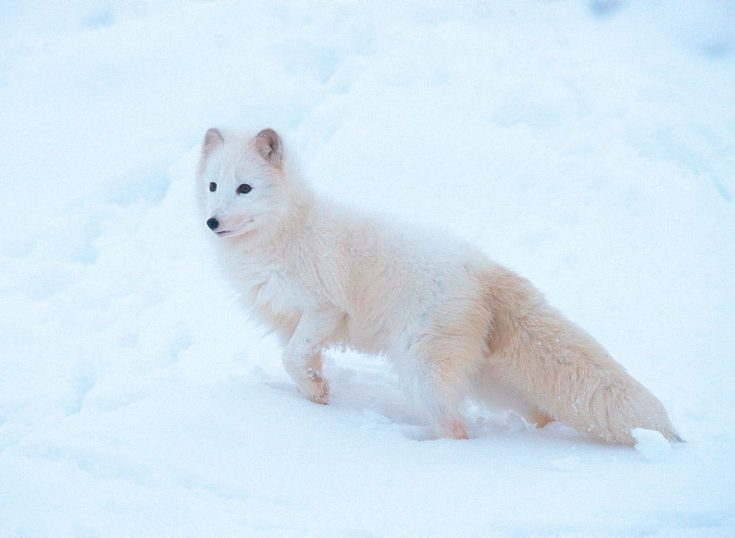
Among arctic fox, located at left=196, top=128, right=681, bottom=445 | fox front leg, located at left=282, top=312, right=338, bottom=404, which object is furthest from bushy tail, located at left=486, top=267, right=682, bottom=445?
fox front leg, located at left=282, top=312, right=338, bottom=404

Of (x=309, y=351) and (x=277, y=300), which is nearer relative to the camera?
(x=309, y=351)

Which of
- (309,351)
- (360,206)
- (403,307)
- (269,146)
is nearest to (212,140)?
(269,146)

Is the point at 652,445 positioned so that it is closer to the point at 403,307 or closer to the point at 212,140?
the point at 403,307

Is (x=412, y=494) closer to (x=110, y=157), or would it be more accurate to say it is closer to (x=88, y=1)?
(x=110, y=157)

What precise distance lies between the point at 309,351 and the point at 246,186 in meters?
1.18

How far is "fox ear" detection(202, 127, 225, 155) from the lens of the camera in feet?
15.4

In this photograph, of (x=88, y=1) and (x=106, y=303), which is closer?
(x=106, y=303)

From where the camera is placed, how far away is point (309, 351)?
13.7 ft

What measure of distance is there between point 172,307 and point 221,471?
11.9 feet

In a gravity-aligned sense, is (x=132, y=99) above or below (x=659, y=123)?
below

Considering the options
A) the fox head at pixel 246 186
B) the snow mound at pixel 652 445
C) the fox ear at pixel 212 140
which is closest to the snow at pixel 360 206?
the snow mound at pixel 652 445

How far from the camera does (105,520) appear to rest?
257 cm

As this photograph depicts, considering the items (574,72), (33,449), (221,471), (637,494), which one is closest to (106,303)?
(33,449)

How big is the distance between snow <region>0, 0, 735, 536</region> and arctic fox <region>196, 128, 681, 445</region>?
24 cm
